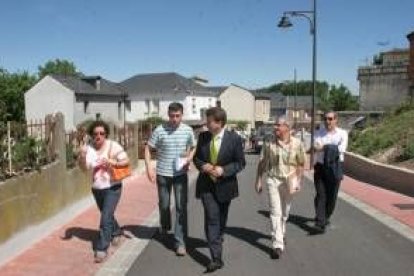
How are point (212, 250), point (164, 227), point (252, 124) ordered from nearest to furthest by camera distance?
point (212, 250), point (164, 227), point (252, 124)

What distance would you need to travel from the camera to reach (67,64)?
111625 millimetres

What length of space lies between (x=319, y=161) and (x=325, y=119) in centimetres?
60

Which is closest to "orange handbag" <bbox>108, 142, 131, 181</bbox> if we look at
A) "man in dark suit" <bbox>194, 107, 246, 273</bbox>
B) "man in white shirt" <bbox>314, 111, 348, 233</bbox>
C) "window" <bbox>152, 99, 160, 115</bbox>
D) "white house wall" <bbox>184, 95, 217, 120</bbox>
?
"man in dark suit" <bbox>194, 107, 246, 273</bbox>

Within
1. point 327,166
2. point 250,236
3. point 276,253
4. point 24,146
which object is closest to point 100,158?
point 276,253

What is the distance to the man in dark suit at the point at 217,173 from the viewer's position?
24.6 ft

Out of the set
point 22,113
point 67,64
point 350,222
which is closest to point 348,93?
point 67,64

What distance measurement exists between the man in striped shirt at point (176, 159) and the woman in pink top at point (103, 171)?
45 cm

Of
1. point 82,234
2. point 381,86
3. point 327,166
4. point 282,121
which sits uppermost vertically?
point 381,86

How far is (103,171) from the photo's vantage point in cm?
817

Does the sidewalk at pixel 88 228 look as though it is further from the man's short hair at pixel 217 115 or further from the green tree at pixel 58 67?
the green tree at pixel 58 67

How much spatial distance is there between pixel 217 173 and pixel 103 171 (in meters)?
1.50

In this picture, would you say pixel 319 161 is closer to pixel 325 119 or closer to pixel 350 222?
pixel 325 119

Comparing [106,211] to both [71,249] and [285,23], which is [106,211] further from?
[285,23]

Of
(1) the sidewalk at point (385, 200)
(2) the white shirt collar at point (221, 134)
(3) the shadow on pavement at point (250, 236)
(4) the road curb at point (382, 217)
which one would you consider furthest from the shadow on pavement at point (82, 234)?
(1) the sidewalk at point (385, 200)
